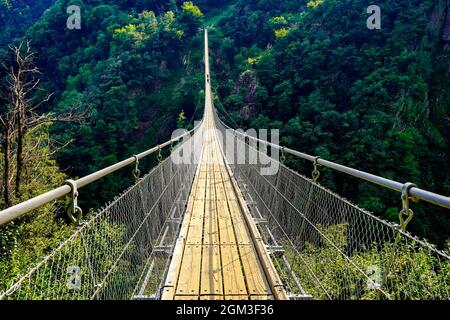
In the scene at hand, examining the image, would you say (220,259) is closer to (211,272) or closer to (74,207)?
(211,272)

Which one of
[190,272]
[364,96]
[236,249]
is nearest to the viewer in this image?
[190,272]

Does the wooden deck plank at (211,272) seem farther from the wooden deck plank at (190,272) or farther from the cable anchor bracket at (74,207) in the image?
the cable anchor bracket at (74,207)

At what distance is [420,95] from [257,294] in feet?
59.4

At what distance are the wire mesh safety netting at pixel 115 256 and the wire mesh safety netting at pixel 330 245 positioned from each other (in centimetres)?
79

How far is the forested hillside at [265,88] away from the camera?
14.7 m

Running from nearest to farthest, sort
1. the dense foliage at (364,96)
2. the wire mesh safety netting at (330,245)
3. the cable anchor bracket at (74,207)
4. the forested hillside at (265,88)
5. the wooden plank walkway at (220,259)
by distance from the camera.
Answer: the cable anchor bracket at (74,207)
the wire mesh safety netting at (330,245)
the wooden plank walkway at (220,259)
the forested hillside at (265,88)
the dense foliage at (364,96)

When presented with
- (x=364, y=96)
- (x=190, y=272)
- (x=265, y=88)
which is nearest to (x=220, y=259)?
(x=190, y=272)

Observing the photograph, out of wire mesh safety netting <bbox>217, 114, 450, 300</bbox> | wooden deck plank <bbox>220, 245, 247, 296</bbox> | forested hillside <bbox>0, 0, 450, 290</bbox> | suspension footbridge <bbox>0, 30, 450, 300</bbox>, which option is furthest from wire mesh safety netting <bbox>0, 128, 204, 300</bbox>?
forested hillside <bbox>0, 0, 450, 290</bbox>

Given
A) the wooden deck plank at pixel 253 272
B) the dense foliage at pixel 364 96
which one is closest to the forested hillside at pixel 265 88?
the dense foliage at pixel 364 96

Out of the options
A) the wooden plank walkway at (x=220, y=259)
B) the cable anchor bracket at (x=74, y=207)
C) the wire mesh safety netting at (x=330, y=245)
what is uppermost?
the cable anchor bracket at (x=74, y=207)

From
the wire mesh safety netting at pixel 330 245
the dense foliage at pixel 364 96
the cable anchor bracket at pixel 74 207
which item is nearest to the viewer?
the cable anchor bracket at pixel 74 207

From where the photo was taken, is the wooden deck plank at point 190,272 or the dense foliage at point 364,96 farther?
the dense foliage at point 364,96

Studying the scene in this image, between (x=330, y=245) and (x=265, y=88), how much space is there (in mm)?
20181

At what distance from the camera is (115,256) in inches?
59.3
